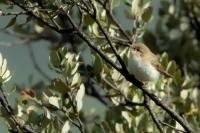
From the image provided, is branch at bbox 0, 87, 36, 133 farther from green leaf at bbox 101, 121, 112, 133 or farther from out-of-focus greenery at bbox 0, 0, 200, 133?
green leaf at bbox 101, 121, 112, 133

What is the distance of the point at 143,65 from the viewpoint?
129 inches

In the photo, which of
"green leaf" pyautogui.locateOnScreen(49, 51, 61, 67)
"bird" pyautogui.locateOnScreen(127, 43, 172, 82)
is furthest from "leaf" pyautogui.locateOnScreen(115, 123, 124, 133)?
"green leaf" pyautogui.locateOnScreen(49, 51, 61, 67)

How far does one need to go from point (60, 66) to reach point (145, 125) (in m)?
0.60

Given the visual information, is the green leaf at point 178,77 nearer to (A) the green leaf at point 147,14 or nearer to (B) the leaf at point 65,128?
(A) the green leaf at point 147,14

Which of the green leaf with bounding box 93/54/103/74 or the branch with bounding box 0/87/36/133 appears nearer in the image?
the branch with bounding box 0/87/36/133

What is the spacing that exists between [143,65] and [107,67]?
0.79 ft

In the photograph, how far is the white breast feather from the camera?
318 centimetres

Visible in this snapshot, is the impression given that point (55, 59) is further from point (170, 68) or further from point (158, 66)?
point (170, 68)

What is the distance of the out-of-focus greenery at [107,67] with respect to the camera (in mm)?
2867

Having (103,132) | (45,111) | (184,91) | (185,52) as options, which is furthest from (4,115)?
(185,52)

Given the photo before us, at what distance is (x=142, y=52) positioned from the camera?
11.1ft

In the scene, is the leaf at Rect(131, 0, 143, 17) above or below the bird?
above

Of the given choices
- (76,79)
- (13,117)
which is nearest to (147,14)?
(76,79)

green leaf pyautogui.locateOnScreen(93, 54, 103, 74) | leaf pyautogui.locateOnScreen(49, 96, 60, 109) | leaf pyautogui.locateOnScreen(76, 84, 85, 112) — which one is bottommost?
leaf pyautogui.locateOnScreen(49, 96, 60, 109)
